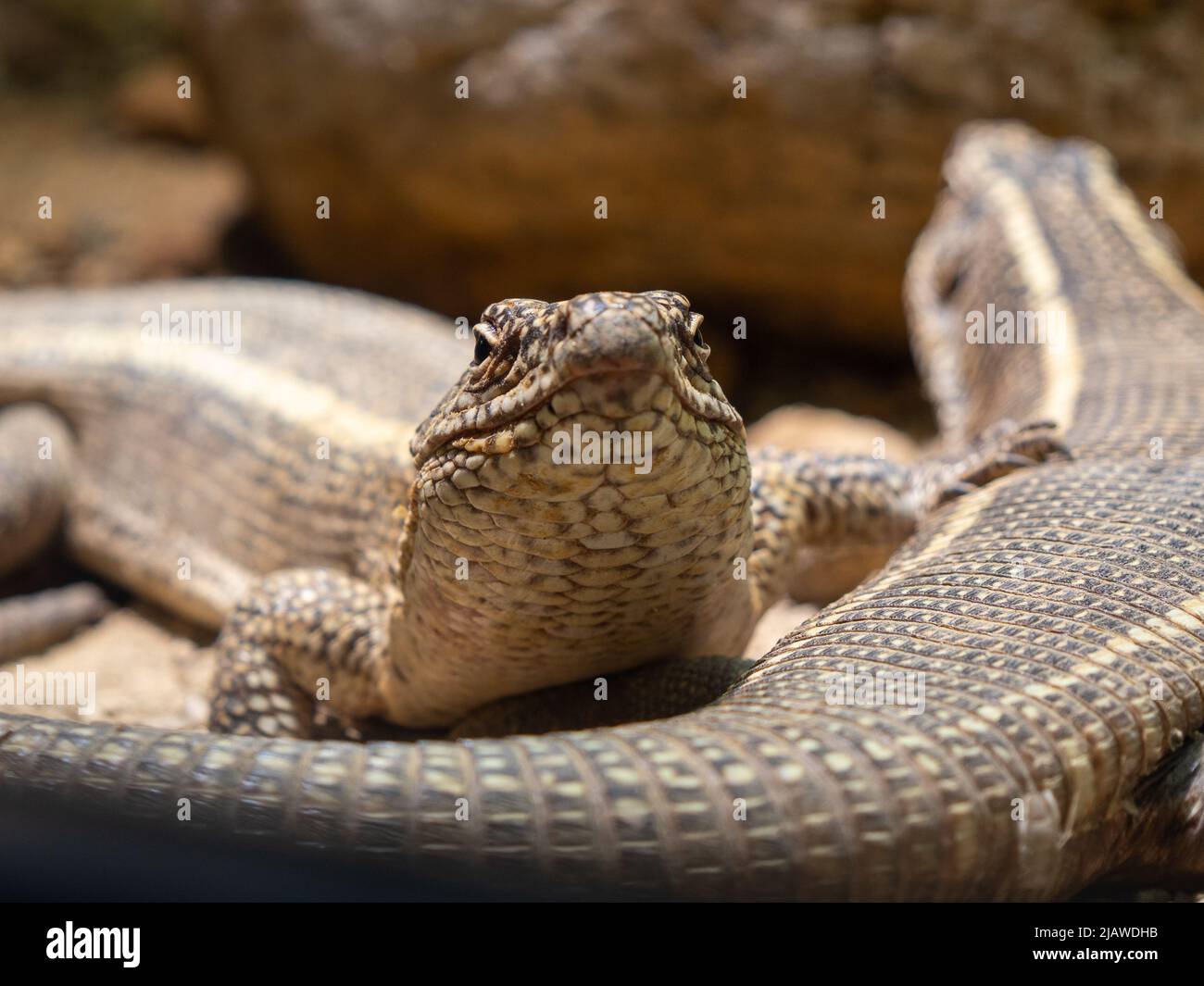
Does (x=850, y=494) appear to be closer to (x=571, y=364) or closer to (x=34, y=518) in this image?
(x=571, y=364)

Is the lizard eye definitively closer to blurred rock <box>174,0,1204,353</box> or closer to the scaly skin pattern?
the scaly skin pattern

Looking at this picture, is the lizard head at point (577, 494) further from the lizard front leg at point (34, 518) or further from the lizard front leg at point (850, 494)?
the lizard front leg at point (34, 518)

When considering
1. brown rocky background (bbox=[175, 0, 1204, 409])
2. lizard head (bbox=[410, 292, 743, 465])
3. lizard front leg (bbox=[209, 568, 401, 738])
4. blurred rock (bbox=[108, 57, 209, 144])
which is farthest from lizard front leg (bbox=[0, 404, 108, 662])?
blurred rock (bbox=[108, 57, 209, 144])

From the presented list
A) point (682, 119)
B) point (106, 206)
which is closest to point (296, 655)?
point (682, 119)

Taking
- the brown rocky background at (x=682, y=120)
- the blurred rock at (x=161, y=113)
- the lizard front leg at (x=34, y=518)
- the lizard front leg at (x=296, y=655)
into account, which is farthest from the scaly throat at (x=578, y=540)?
the blurred rock at (x=161, y=113)

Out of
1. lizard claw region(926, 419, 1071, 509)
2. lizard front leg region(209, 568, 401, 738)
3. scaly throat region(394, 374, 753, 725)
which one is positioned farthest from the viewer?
lizard claw region(926, 419, 1071, 509)
